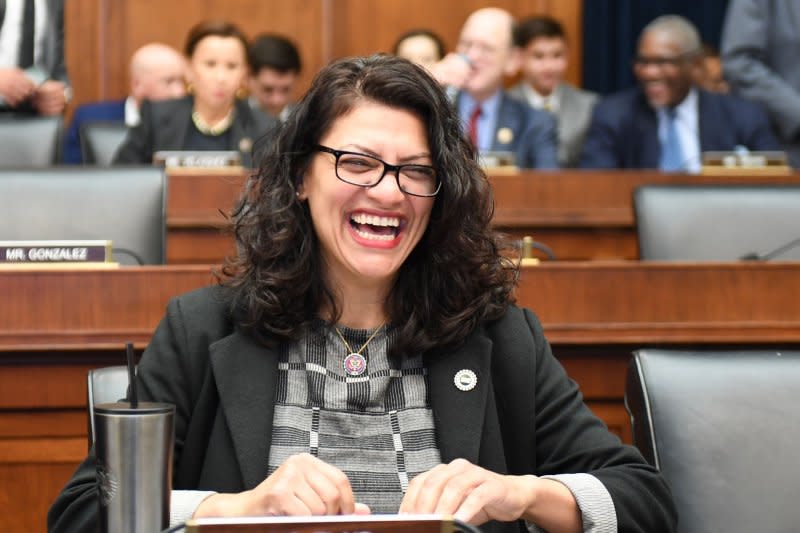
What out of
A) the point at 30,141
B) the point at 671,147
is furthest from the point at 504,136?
the point at 30,141

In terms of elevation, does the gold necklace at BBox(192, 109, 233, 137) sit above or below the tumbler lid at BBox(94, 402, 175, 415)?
above

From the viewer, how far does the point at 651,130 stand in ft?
15.7

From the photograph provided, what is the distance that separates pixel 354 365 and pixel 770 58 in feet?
12.3

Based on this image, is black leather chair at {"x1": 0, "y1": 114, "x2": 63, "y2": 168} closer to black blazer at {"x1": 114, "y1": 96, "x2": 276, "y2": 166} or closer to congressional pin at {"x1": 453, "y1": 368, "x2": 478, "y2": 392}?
black blazer at {"x1": 114, "y1": 96, "x2": 276, "y2": 166}

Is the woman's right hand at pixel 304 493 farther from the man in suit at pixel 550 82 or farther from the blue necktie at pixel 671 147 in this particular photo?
the man in suit at pixel 550 82

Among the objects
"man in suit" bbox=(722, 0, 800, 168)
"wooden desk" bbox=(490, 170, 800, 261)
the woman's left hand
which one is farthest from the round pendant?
"man in suit" bbox=(722, 0, 800, 168)

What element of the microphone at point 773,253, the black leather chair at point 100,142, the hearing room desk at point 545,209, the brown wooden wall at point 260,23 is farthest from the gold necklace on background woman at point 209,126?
the microphone at point 773,253

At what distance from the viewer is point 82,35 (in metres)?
6.44

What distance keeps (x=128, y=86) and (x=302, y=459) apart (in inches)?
215

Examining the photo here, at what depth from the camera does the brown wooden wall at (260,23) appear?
254 inches

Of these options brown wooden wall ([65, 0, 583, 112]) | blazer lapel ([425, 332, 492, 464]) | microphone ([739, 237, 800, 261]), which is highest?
brown wooden wall ([65, 0, 583, 112])

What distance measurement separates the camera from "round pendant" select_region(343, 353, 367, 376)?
66.2 inches

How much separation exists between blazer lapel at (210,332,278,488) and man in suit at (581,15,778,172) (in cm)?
334

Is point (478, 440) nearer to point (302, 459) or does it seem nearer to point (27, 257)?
point (302, 459)
